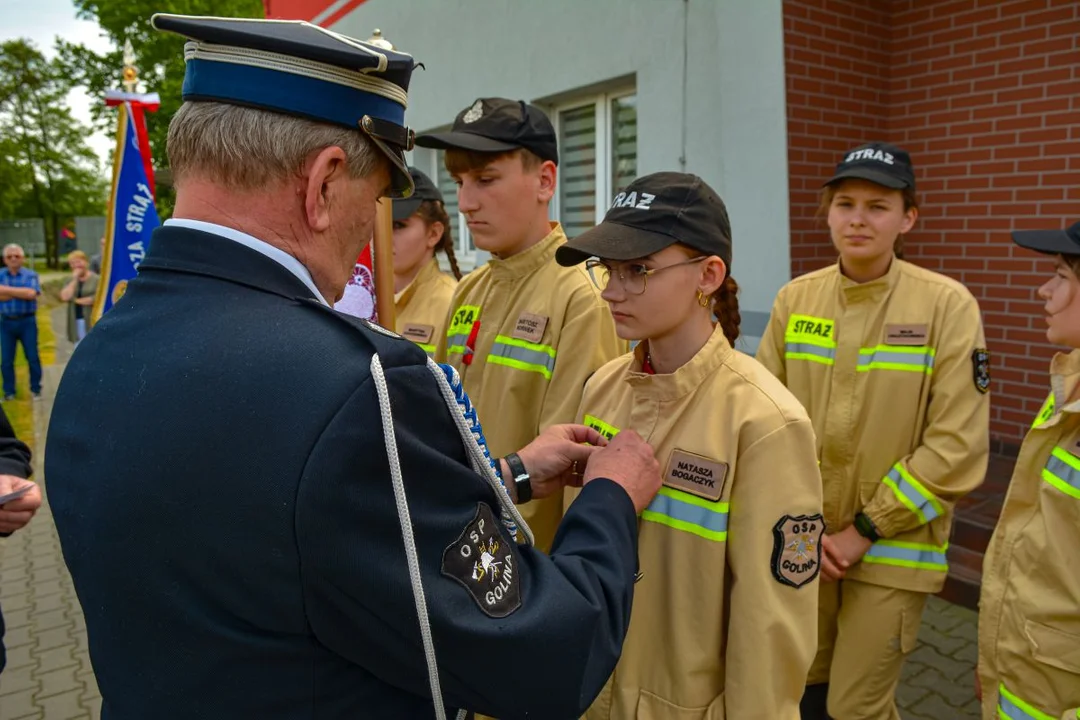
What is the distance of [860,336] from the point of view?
9.56 feet

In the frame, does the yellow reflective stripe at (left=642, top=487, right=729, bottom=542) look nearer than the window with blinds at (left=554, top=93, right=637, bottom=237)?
Yes

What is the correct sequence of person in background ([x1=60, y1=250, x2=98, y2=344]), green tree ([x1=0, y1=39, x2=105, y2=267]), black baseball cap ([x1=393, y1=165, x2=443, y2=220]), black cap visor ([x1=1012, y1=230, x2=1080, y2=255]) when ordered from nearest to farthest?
1. black cap visor ([x1=1012, y1=230, x2=1080, y2=255])
2. black baseball cap ([x1=393, y1=165, x2=443, y2=220])
3. person in background ([x1=60, y1=250, x2=98, y2=344])
4. green tree ([x1=0, y1=39, x2=105, y2=267])

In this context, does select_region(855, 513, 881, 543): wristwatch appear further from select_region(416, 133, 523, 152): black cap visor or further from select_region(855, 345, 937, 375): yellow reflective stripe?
select_region(416, 133, 523, 152): black cap visor

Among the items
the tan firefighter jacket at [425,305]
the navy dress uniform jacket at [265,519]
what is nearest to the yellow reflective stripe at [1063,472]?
the navy dress uniform jacket at [265,519]

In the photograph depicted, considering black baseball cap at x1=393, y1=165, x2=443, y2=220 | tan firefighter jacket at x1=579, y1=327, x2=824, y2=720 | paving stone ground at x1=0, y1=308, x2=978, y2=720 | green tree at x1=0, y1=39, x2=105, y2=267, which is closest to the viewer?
tan firefighter jacket at x1=579, y1=327, x2=824, y2=720

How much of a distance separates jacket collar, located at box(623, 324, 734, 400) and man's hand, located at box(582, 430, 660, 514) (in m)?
0.31

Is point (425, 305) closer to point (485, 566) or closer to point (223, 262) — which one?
point (223, 262)

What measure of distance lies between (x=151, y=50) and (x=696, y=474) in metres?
29.3

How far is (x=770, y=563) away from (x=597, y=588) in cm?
65

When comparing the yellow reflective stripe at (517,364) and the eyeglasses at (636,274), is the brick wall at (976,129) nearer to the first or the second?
the yellow reflective stripe at (517,364)

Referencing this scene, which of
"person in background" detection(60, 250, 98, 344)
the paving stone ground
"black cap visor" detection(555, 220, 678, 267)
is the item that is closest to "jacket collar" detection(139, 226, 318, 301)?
"black cap visor" detection(555, 220, 678, 267)

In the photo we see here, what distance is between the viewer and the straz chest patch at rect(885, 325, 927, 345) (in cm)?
277

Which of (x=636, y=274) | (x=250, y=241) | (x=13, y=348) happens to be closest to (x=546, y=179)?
(x=636, y=274)

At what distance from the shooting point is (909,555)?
8.84 ft
